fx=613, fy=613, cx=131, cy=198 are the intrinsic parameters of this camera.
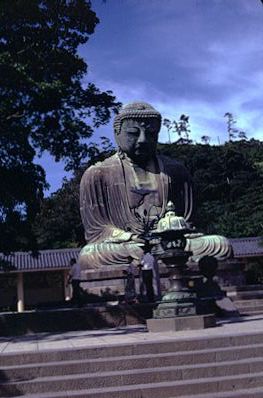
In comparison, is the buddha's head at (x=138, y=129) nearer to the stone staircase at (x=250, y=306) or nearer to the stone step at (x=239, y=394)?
the stone staircase at (x=250, y=306)

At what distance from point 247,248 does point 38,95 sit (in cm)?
2299

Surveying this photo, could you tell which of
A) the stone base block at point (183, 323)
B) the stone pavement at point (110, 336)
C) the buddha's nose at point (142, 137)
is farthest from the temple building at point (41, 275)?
the stone base block at point (183, 323)

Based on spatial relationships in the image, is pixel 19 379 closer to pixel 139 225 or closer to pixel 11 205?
pixel 11 205

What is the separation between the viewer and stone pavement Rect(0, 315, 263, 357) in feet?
26.5

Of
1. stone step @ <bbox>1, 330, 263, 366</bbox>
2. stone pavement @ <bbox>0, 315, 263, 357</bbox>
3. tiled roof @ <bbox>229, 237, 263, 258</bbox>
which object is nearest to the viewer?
stone step @ <bbox>1, 330, 263, 366</bbox>

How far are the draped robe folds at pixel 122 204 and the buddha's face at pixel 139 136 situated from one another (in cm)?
47

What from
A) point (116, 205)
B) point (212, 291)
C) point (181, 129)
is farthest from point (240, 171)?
point (212, 291)

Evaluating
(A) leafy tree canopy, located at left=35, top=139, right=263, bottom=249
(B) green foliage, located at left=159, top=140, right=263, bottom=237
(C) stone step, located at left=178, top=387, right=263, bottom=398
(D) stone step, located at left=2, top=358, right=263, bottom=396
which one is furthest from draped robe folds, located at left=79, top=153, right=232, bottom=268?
(B) green foliage, located at left=159, top=140, right=263, bottom=237

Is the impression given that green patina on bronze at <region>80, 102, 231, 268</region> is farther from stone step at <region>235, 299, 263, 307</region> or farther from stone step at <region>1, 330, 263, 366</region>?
stone step at <region>1, 330, 263, 366</region>

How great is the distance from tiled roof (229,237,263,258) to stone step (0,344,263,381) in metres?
23.8

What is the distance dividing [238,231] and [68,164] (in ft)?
88.6

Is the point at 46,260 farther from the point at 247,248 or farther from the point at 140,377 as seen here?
the point at 140,377

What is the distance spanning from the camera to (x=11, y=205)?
1117 centimetres

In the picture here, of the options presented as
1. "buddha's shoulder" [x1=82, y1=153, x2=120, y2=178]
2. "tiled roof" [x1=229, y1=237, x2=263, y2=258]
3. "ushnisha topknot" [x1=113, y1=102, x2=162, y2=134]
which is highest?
"ushnisha topknot" [x1=113, y1=102, x2=162, y2=134]
